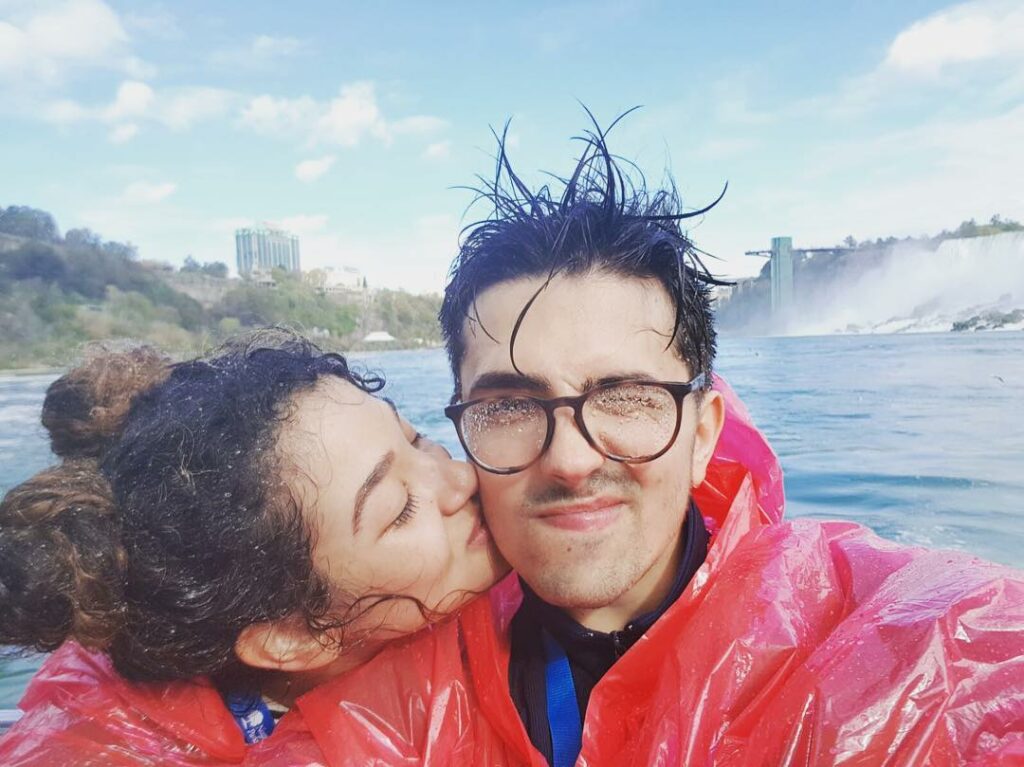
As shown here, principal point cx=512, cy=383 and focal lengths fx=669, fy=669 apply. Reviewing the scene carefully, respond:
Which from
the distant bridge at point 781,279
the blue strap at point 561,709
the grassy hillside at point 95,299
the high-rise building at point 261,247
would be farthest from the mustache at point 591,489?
the high-rise building at point 261,247

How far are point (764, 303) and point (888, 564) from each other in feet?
215

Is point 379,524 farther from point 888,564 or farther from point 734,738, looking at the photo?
point 888,564

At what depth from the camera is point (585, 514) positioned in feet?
4.38

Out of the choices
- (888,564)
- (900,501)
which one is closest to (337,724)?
(888,564)

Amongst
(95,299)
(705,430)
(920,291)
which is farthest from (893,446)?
(920,291)

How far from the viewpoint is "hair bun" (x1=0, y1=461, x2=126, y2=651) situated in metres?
1.18

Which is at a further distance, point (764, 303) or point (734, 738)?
point (764, 303)

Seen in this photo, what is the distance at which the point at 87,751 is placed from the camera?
1.23m

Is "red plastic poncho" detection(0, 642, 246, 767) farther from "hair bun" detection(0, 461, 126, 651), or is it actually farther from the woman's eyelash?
the woman's eyelash

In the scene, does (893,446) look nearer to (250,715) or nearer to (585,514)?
(585,514)

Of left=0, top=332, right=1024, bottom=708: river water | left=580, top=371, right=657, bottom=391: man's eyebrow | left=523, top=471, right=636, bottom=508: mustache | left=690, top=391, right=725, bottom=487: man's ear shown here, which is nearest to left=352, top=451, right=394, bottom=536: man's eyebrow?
left=523, top=471, right=636, bottom=508: mustache

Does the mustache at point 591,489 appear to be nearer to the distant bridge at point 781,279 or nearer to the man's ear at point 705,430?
the man's ear at point 705,430

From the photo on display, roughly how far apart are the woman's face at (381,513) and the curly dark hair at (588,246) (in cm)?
26

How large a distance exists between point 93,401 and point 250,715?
78 cm
